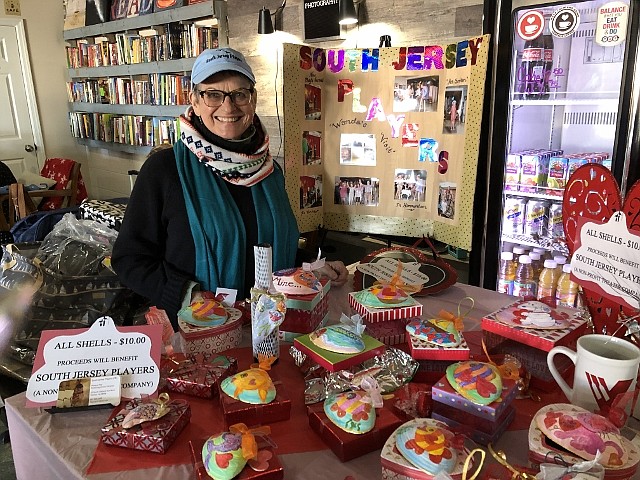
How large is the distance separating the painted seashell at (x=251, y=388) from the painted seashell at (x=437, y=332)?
0.32 m

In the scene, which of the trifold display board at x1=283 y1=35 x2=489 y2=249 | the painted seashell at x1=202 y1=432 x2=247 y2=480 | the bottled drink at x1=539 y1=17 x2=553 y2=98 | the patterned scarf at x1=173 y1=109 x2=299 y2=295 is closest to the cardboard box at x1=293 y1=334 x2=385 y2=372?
the painted seashell at x1=202 y1=432 x2=247 y2=480

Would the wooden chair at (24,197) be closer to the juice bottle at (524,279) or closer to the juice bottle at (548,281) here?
the juice bottle at (524,279)

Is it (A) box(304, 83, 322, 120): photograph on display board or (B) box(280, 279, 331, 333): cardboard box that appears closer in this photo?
(B) box(280, 279, 331, 333): cardboard box

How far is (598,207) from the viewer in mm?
1054

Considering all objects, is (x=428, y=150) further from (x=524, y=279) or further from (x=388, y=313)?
(x=388, y=313)

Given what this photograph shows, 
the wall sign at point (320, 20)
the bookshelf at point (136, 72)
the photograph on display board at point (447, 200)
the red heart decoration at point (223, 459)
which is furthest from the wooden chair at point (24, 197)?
the red heart decoration at point (223, 459)

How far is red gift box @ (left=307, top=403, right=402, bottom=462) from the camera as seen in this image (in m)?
0.79

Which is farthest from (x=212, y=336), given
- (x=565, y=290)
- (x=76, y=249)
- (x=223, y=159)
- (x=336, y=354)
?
(x=565, y=290)

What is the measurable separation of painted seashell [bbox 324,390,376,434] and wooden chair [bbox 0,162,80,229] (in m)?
3.91

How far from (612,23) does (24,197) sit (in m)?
4.07

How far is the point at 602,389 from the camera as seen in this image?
839 mm

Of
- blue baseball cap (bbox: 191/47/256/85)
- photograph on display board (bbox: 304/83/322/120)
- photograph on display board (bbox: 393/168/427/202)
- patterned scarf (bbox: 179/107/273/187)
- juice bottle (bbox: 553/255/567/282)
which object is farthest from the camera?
photograph on display board (bbox: 304/83/322/120)

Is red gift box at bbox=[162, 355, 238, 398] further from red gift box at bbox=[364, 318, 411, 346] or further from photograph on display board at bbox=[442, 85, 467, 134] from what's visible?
photograph on display board at bbox=[442, 85, 467, 134]

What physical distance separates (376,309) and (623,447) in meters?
0.52
